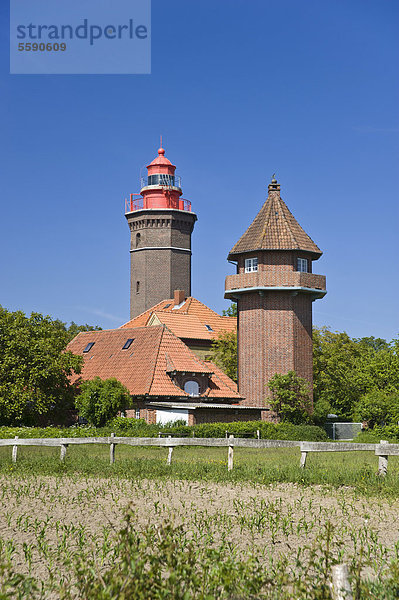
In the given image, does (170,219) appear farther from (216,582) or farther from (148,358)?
(216,582)

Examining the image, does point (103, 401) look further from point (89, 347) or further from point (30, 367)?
point (89, 347)

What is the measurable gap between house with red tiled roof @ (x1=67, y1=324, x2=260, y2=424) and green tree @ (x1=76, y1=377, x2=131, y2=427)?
1683 mm

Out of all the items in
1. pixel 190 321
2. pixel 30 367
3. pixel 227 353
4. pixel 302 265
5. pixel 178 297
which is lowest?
pixel 30 367

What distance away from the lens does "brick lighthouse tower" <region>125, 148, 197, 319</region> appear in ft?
231

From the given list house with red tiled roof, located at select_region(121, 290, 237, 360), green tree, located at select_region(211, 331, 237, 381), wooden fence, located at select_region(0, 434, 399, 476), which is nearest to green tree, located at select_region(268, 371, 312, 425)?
green tree, located at select_region(211, 331, 237, 381)

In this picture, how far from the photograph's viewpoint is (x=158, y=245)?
7088 cm

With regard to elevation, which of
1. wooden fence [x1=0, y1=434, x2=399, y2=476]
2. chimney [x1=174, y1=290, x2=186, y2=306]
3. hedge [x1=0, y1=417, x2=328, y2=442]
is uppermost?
chimney [x1=174, y1=290, x2=186, y2=306]

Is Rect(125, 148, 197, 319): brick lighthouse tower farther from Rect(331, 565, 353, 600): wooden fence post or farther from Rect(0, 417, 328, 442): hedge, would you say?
Rect(331, 565, 353, 600): wooden fence post

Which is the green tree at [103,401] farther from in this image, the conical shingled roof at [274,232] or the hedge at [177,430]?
the conical shingled roof at [274,232]

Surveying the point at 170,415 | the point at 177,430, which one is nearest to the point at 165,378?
the point at 170,415

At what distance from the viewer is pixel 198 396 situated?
1859 inches

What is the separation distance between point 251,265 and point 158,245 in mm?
21493

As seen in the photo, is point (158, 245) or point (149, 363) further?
point (158, 245)

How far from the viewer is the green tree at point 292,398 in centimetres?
4731
